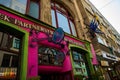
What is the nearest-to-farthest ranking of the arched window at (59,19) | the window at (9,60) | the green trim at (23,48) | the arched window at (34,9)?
the window at (9,60)
the green trim at (23,48)
the arched window at (34,9)
the arched window at (59,19)

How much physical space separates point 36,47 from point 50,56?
1.05 metres

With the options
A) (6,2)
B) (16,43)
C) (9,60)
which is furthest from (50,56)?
(6,2)

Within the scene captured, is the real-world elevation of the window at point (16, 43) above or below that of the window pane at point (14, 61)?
above

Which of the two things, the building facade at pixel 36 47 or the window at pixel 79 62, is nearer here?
the building facade at pixel 36 47

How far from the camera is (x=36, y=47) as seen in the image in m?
5.36

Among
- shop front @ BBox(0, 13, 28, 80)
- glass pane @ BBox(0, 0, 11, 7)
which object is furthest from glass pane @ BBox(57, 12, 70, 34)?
shop front @ BBox(0, 13, 28, 80)

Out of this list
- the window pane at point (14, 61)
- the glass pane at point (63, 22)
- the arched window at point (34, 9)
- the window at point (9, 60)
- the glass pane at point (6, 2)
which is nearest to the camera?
the window at point (9, 60)

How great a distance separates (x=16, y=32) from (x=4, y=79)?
76.7 inches

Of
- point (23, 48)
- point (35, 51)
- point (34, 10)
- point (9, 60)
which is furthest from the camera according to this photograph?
point (34, 10)

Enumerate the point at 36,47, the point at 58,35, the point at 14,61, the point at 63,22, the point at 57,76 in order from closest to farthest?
the point at 14,61
the point at 36,47
the point at 58,35
the point at 57,76
the point at 63,22

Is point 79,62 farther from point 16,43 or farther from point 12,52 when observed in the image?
point 12,52

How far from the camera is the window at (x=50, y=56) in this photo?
5.63 meters

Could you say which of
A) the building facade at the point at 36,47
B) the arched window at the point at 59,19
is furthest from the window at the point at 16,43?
the arched window at the point at 59,19

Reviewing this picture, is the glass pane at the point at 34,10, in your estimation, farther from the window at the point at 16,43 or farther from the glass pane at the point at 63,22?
the window at the point at 16,43
